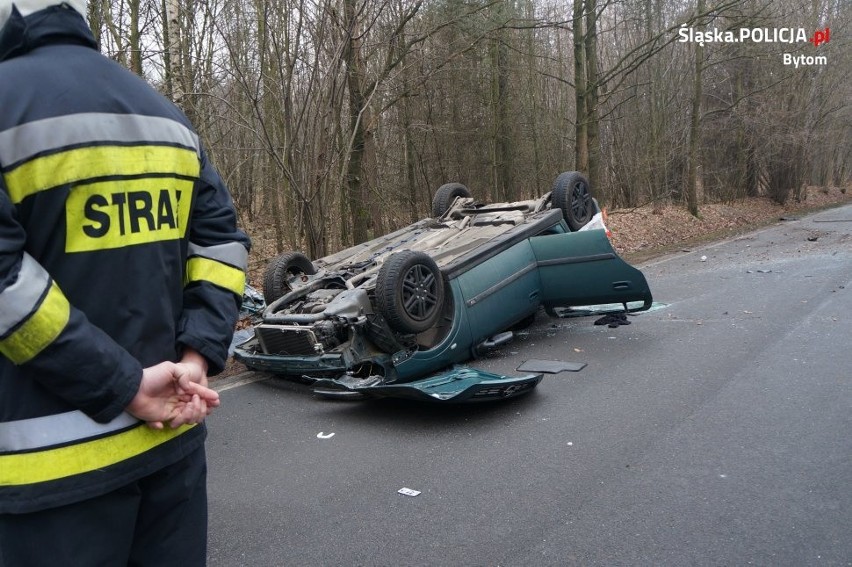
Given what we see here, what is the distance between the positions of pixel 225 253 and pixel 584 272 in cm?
535

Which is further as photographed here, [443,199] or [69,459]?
[443,199]

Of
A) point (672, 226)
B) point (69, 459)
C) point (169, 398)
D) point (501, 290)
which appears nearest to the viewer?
point (69, 459)

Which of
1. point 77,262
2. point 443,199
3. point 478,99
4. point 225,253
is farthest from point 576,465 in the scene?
point 478,99

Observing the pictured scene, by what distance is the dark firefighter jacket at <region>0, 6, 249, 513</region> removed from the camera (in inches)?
52.6

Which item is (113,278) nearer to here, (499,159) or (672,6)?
(499,159)

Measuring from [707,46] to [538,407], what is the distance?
2062cm

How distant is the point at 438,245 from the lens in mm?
6922

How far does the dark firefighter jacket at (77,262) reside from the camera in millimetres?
1336

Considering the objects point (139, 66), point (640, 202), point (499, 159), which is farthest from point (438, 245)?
point (640, 202)

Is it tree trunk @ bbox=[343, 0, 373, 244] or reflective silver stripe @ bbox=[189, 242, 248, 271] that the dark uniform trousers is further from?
tree trunk @ bbox=[343, 0, 373, 244]

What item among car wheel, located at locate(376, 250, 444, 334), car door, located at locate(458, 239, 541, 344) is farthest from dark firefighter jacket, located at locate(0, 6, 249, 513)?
car door, located at locate(458, 239, 541, 344)

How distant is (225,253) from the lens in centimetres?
178

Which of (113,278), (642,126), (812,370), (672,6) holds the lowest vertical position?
(812,370)

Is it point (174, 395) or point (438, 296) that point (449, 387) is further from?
point (174, 395)
